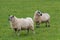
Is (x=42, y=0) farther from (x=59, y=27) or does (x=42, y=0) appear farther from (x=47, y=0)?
(x=59, y=27)

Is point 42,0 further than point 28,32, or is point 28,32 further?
point 42,0

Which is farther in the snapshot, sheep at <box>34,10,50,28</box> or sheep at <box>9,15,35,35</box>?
sheep at <box>34,10,50,28</box>

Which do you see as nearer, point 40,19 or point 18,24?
point 18,24

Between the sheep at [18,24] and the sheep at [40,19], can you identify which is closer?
the sheep at [18,24]

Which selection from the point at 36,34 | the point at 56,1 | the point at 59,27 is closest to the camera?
the point at 36,34

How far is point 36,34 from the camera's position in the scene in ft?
49.1

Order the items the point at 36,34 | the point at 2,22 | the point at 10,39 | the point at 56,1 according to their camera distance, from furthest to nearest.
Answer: the point at 56,1, the point at 2,22, the point at 36,34, the point at 10,39

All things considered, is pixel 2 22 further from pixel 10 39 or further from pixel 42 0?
pixel 42 0

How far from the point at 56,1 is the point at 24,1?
3.74 m

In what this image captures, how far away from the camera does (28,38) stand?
550 inches

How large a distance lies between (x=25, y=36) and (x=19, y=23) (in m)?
0.73

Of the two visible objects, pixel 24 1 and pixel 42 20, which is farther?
pixel 24 1

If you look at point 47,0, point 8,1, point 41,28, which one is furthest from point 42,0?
point 41,28

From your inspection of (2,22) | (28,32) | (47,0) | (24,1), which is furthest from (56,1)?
(28,32)
